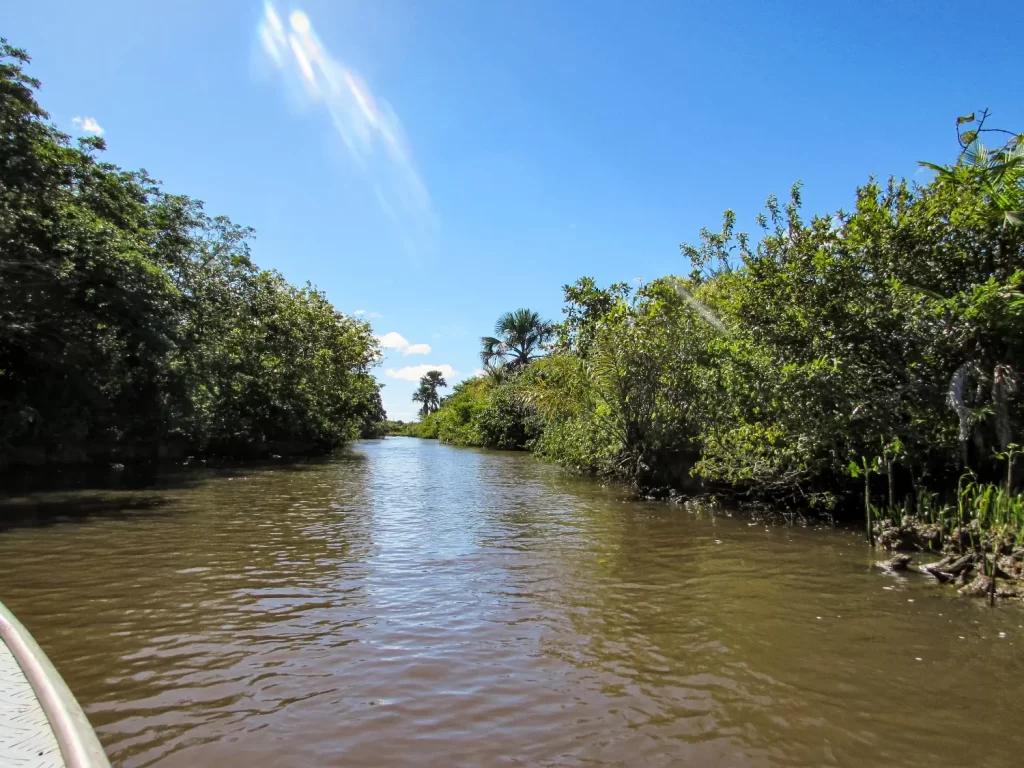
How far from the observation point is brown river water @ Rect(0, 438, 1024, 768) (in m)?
4.08

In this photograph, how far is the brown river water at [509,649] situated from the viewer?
4082mm

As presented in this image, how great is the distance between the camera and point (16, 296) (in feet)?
52.6

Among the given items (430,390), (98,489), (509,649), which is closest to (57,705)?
(509,649)

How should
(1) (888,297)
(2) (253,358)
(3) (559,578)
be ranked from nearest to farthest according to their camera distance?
(3) (559,578)
(1) (888,297)
(2) (253,358)

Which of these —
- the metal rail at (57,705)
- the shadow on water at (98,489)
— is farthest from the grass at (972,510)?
the shadow on water at (98,489)

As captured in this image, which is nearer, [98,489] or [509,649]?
[509,649]

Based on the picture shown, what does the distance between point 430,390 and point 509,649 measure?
110257mm

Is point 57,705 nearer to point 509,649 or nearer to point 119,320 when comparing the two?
point 509,649

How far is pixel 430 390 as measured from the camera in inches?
4525

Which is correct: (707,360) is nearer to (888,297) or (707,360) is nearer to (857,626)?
(888,297)

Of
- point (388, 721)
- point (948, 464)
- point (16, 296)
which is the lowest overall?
point (388, 721)

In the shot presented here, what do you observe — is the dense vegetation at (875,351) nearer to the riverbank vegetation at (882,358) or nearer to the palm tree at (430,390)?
the riverbank vegetation at (882,358)

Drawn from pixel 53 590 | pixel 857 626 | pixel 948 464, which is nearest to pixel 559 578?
pixel 857 626

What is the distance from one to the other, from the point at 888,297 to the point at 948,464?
10.3 ft
